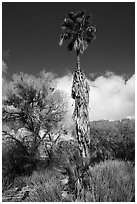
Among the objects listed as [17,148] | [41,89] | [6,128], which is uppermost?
[41,89]

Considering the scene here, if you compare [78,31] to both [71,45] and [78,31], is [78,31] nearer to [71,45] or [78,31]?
[78,31]

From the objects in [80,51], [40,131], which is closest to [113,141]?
[40,131]

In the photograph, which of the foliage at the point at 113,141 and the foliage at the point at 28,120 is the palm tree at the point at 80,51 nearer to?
the foliage at the point at 28,120

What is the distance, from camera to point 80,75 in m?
9.77

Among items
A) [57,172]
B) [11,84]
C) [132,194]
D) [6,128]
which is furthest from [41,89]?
[132,194]

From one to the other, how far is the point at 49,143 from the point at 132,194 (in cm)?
922

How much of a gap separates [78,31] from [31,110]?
6212mm

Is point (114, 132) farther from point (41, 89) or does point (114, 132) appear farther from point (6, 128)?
point (6, 128)

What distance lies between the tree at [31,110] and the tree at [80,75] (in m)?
4.75

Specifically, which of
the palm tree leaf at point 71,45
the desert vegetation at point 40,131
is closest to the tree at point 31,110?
the desert vegetation at point 40,131

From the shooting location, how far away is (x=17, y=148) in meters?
14.1

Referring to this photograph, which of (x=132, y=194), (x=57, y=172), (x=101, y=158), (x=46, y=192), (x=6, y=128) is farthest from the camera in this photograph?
(x=101, y=158)

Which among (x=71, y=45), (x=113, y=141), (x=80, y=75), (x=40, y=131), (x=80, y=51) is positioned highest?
(x=71, y=45)

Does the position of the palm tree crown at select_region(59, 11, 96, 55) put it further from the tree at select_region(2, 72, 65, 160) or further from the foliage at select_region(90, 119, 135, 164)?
the foliage at select_region(90, 119, 135, 164)
